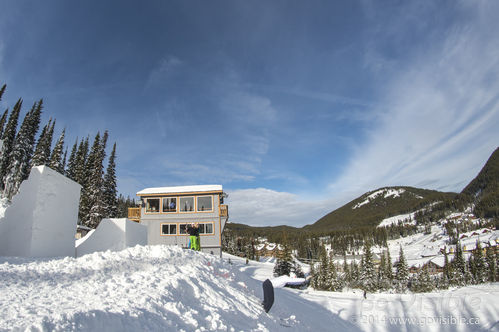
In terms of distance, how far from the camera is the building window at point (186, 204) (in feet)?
91.5

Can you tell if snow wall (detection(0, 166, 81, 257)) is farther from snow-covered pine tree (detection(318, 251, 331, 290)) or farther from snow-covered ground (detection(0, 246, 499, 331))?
snow-covered pine tree (detection(318, 251, 331, 290))

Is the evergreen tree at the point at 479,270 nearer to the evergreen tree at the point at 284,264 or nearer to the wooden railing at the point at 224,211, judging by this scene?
the evergreen tree at the point at 284,264

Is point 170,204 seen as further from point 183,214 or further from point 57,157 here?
point 57,157

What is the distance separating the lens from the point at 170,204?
27.8 m

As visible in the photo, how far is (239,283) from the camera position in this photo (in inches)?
417

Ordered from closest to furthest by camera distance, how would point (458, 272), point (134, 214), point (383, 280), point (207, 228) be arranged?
point (207, 228), point (134, 214), point (458, 272), point (383, 280)

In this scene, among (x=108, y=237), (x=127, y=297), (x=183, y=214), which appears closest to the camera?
(x=127, y=297)

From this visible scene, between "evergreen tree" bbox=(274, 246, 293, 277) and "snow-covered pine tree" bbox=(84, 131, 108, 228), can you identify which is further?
"evergreen tree" bbox=(274, 246, 293, 277)

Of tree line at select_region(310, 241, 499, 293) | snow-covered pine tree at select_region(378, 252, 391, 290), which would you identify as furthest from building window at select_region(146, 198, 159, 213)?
snow-covered pine tree at select_region(378, 252, 391, 290)

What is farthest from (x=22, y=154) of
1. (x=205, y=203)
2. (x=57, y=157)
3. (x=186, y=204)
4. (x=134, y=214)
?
(x=205, y=203)

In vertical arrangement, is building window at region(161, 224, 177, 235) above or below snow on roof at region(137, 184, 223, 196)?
below

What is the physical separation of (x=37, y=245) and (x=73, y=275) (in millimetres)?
3607

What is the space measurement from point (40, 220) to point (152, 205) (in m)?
20.3

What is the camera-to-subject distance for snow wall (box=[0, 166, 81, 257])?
8883 millimetres
